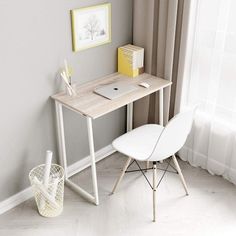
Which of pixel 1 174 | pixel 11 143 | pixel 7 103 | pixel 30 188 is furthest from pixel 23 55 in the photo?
pixel 30 188

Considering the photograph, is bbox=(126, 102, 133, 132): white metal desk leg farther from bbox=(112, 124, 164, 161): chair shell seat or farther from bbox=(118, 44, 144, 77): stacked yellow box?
bbox=(112, 124, 164, 161): chair shell seat

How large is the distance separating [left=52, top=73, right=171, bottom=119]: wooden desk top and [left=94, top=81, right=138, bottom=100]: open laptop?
3cm

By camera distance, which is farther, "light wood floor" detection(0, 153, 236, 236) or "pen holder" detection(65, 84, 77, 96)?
"pen holder" detection(65, 84, 77, 96)

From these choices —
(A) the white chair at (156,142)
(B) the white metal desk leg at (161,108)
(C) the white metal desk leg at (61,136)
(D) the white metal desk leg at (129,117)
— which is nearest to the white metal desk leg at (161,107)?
(B) the white metal desk leg at (161,108)

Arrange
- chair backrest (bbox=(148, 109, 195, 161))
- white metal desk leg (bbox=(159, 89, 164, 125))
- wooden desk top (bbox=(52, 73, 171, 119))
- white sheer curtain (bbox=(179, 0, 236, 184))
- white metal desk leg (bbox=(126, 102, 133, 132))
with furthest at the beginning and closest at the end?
white metal desk leg (bbox=(126, 102, 133, 132)) < white metal desk leg (bbox=(159, 89, 164, 125)) < white sheer curtain (bbox=(179, 0, 236, 184)) < wooden desk top (bbox=(52, 73, 171, 119)) < chair backrest (bbox=(148, 109, 195, 161))

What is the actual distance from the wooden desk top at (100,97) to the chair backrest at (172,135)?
14.4 inches

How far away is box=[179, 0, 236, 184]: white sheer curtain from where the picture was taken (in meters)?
2.43

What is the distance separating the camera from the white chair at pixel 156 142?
2.15 meters

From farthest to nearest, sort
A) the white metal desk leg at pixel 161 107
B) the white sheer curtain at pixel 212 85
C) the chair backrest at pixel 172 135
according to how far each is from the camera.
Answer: the white metal desk leg at pixel 161 107, the white sheer curtain at pixel 212 85, the chair backrest at pixel 172 135

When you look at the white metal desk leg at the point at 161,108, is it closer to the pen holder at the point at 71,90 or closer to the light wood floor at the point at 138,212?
the light wood floor at the point at 138,212

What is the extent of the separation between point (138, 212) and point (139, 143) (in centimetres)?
46

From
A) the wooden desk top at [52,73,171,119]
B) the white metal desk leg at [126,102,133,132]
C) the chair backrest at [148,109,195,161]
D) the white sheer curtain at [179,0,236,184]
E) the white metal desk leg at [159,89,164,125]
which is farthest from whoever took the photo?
the white metal desk leg at [126,102,133,132]

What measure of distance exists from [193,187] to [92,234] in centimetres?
83

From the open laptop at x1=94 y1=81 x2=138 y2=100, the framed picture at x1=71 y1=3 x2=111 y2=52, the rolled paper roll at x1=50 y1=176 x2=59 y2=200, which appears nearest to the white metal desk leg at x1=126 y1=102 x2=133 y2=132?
the open laptop at x1=94 y1=81 x2=138 y2=100
